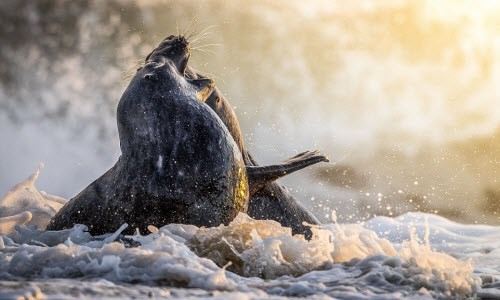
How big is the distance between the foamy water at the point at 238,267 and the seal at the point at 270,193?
4.87 feet

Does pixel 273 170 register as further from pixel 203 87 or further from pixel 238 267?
→ pixel 238 267

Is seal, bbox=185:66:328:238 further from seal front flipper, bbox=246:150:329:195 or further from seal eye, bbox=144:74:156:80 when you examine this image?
seal eye, bbox=144:74:156:80

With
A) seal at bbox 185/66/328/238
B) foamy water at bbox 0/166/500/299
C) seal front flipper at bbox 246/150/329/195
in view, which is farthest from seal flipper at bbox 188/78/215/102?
foamy water at bbox 0/166/500/299

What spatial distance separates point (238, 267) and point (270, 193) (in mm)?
3691

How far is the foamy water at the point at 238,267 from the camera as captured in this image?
480 cm

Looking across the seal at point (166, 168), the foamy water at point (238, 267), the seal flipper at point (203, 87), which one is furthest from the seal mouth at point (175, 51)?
the foamy water at point (238, 267)

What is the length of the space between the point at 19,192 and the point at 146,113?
497 centimetres

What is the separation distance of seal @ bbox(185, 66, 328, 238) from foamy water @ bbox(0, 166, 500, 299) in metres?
1.48

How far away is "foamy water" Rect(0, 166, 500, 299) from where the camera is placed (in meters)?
4.80

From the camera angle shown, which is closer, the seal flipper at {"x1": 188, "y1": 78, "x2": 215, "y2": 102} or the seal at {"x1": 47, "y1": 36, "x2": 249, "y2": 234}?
the seal at {"x1": 47, "y1": 36, "x2": 249, "y2": 234}

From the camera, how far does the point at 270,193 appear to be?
10000 millimetres

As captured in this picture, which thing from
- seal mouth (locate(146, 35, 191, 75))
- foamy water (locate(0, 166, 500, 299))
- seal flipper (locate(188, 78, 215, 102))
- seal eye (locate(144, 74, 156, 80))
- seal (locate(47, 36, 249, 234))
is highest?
seal mouth (locate(146, 35, 191, 75))

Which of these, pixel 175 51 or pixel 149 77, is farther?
pixel 175 51

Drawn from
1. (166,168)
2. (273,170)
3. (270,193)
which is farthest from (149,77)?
(270,193)
